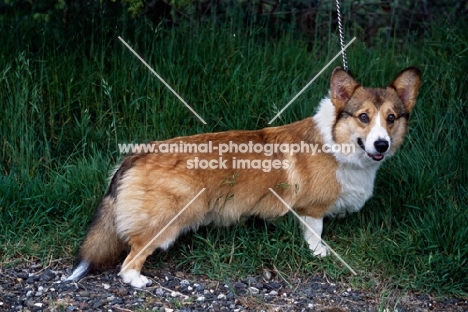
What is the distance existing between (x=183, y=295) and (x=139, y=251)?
1.34ft

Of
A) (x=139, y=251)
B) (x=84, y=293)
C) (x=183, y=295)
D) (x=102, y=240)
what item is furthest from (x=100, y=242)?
(x=183, y=295)

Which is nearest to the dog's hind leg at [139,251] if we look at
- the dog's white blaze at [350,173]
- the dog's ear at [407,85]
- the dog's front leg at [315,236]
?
the dog's front leg at [315,236]

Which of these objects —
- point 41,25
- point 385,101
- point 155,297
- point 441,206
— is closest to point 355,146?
point 385,101

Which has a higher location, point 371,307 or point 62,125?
point 62,125

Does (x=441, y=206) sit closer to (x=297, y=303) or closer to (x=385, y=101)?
(x=385, y=101)

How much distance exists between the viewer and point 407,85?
495cm

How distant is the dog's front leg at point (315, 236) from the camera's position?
16.2 feet

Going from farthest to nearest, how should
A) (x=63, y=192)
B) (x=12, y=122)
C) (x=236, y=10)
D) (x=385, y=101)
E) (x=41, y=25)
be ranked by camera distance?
(x=236, y=10)
(x=41, y=25)
(x=12, y=122)
(x=63, y=192)
(x=385, y=101)

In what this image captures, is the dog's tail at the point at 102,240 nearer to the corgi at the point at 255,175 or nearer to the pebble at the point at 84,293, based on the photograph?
the corgi at the point at 255,175

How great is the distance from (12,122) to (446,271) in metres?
3.40

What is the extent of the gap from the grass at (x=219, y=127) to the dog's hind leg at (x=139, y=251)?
31cm

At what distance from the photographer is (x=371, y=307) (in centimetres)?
445

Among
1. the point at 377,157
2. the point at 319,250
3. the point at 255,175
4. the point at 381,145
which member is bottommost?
the point at 319,250

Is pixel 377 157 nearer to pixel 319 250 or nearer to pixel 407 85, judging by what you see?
pixel 407 85
